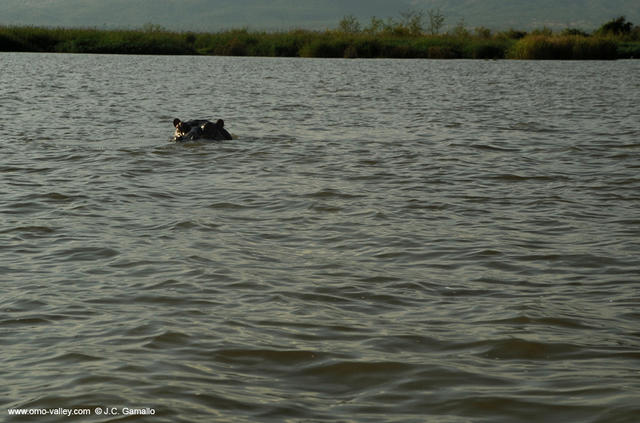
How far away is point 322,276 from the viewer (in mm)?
6516

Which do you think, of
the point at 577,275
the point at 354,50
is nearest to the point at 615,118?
the point at 577,275

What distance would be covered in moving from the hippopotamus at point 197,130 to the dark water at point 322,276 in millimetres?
279

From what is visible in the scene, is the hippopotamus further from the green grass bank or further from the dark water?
the green grass bank

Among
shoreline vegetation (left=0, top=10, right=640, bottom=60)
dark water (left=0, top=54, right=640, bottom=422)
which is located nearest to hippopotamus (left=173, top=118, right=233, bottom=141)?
dark water (left=0, top=54, right=640, bottom=422)

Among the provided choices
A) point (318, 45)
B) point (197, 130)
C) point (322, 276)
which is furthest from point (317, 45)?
point (322, 276)

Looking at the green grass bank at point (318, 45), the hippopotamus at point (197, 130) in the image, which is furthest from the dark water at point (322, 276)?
the green grass bank at point (318, 45)

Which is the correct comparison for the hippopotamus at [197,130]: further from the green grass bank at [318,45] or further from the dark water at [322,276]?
the green grass bank at [318,45]

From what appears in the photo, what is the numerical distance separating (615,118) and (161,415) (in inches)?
678

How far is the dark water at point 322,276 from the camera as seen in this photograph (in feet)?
14.4

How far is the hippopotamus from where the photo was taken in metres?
14.5

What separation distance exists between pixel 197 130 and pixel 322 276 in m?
8.60

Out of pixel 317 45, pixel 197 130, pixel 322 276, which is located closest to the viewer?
pixel 322 276

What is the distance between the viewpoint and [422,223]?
27.8 ft

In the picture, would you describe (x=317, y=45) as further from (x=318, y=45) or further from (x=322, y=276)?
(x=322, y=276)
